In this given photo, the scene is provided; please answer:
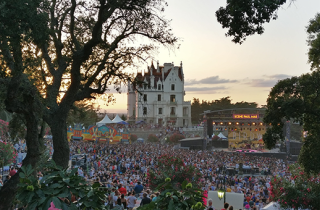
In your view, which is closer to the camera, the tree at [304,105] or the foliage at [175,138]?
the tree at [304,105]

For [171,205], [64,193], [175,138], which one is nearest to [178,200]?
[171,205]

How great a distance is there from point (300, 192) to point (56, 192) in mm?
9270

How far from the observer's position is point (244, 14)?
23.8ft

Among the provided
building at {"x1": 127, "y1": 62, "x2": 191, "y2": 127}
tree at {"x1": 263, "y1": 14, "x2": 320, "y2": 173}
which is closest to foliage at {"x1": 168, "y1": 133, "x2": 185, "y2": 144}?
building at {"x1": 127, "y1": 62, "x2": 191, "y2": 127}

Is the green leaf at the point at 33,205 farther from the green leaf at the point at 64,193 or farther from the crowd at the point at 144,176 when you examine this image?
the crowd at the point at 144,176

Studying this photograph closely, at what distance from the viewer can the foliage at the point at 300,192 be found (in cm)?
1054

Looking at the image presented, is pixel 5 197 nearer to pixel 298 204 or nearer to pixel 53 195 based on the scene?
pixel 53 195

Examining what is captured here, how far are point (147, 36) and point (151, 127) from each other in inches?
2090

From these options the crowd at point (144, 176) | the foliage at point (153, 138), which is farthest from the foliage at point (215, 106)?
the crowd at point (144, 176)

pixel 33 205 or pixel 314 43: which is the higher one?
pixel 314 43

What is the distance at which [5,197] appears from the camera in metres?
6.88

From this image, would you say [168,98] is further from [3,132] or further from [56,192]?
[56,192]

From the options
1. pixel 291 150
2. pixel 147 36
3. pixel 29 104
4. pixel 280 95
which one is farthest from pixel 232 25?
pixel 291 150

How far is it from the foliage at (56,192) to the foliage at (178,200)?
0.55 metres
